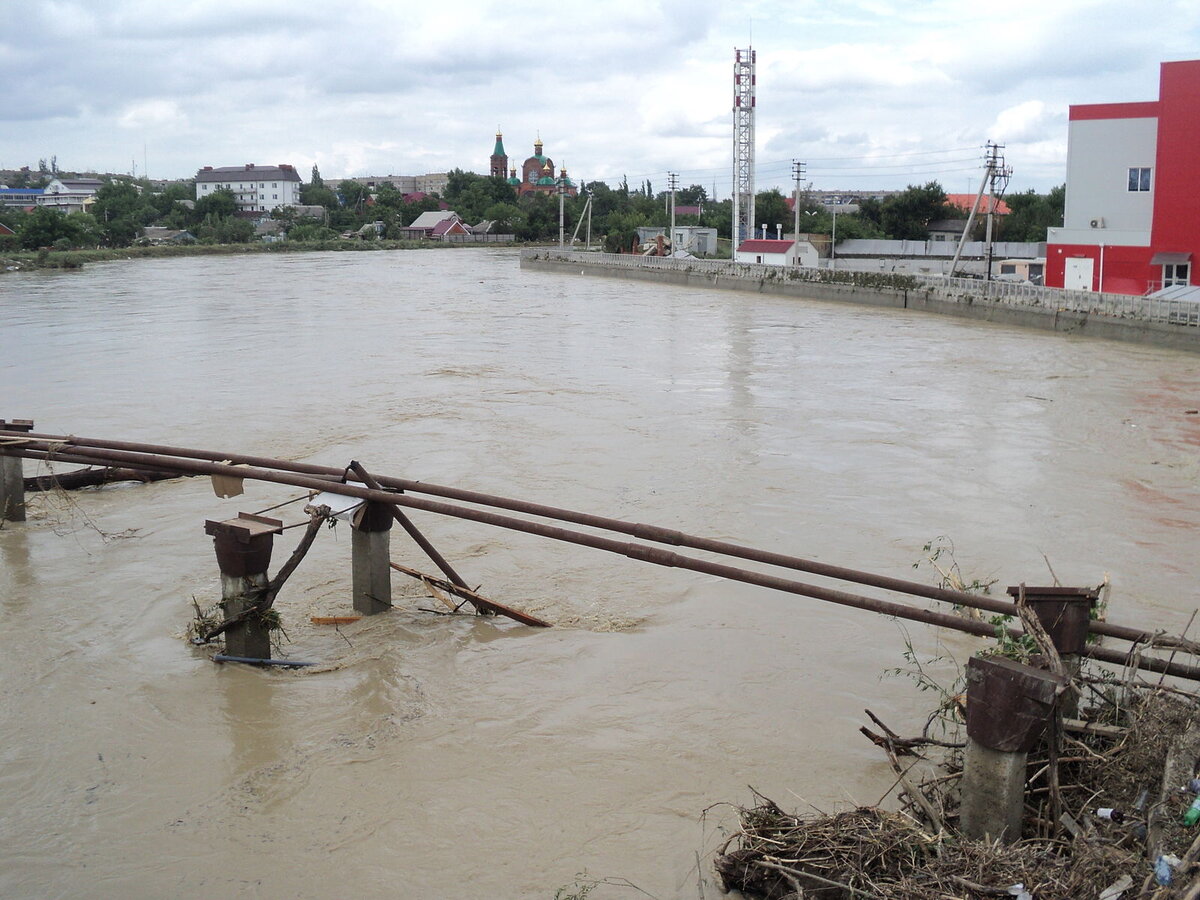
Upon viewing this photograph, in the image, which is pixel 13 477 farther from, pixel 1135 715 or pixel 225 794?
pixel 1135 715

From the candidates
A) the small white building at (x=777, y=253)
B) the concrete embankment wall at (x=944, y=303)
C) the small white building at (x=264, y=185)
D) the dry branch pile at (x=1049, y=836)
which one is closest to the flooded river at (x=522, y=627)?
the dry branch pile at (x=1049, y=836)

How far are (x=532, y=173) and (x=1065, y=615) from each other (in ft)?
455

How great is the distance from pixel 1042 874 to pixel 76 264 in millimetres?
63837

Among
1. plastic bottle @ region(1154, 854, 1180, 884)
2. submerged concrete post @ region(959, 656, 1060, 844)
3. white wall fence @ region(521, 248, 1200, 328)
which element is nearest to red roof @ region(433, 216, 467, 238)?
white wall fence @ region(521, 248, 1200, 328)

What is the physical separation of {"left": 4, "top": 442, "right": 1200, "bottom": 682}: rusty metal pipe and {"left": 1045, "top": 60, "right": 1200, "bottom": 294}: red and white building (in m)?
27.5

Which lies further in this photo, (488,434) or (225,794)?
(488,434)

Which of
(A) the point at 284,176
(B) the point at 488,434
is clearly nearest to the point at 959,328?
(B) the point at 488,434

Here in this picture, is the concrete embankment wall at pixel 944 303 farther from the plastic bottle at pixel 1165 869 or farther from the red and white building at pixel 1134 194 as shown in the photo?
the plastic bottle at pixel 1165 869

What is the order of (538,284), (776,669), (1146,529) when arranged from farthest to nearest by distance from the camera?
(538,284), (1146,529), (776,669)

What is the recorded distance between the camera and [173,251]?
77.3m

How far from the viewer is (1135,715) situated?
3.71m

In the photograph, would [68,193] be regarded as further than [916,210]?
Yes

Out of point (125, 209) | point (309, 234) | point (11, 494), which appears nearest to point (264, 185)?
point (125, 209)

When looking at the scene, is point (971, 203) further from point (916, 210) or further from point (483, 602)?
point (483, 602)
